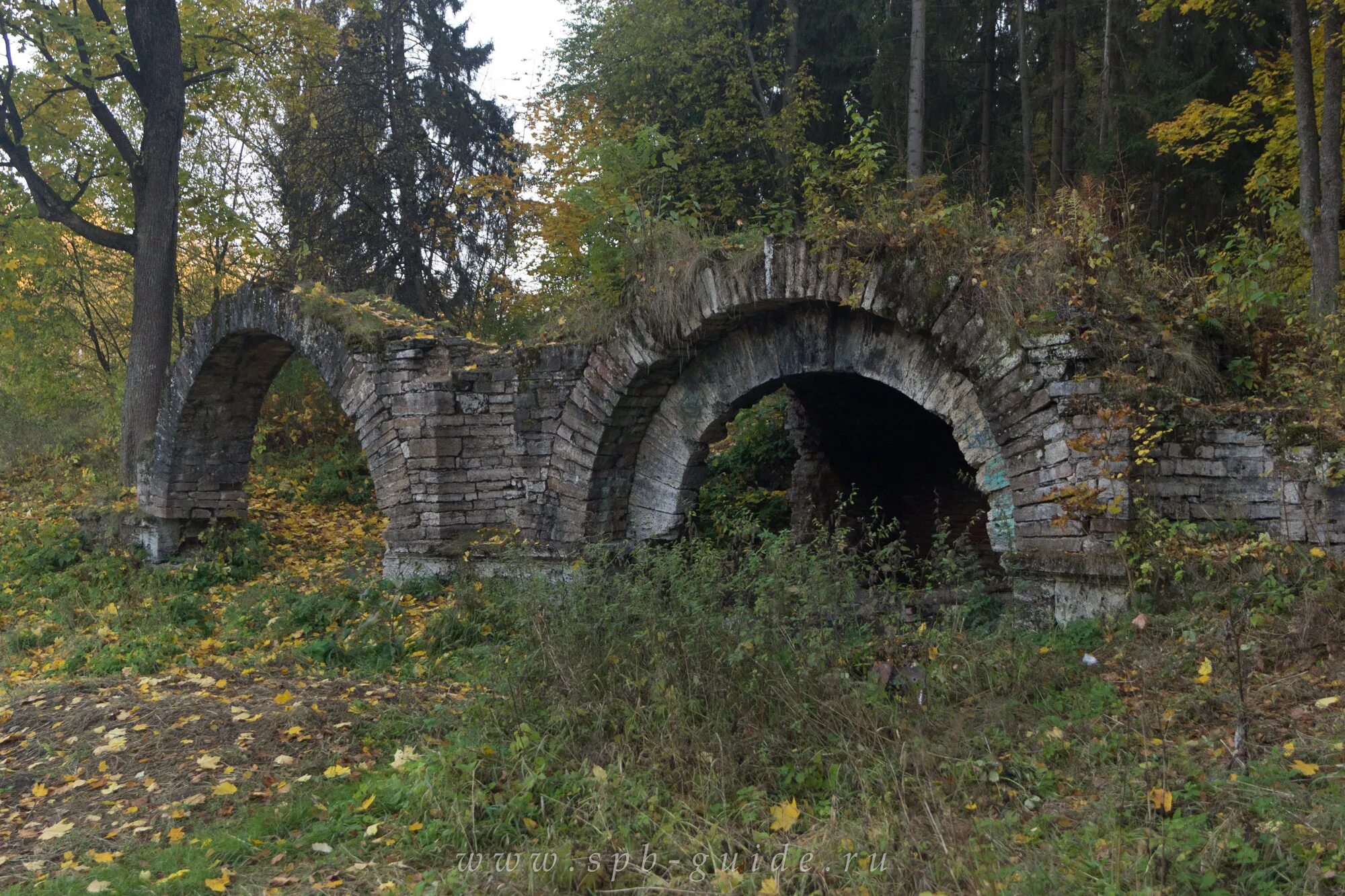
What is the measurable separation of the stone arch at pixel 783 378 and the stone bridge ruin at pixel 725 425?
15 mm

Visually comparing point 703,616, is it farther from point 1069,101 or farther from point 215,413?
point 1069,101

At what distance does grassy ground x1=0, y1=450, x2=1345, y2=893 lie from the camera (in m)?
3.59

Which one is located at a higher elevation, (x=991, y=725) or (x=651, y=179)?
(x=651, y=179)

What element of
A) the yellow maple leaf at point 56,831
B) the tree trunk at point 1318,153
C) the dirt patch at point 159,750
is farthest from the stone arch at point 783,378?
the tree trunk at point 1318,153

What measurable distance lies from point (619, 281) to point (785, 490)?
3.91 m

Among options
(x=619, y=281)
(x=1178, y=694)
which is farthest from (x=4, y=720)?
(x=1178, y=694)

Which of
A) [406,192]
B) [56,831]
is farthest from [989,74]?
[56,831]

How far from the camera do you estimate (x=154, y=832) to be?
15.1 ft

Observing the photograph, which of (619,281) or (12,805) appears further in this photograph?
(619,281)

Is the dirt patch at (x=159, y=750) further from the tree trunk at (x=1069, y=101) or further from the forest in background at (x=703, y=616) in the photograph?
the tree trunk at (x=1069, y=101)

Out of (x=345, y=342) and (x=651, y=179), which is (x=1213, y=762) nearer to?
(x=345, y=342)

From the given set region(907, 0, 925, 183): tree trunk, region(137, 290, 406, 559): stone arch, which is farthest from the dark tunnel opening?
region(907, 0, 925, 183): tree trunk

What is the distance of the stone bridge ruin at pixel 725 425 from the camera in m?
5.50

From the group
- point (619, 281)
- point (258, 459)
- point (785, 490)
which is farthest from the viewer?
point (258, 459)
